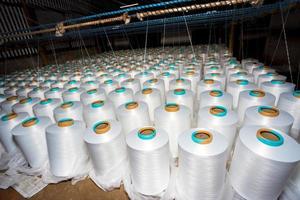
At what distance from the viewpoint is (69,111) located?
1094 mm

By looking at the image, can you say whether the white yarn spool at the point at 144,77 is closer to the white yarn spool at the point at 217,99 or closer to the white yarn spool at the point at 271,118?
the white yarn spool at the point at 217,99

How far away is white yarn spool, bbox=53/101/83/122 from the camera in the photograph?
1079 millimetres

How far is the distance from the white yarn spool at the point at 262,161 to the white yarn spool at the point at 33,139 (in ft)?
3.70

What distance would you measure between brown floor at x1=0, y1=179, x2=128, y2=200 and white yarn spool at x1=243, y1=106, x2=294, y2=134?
2.67 ft

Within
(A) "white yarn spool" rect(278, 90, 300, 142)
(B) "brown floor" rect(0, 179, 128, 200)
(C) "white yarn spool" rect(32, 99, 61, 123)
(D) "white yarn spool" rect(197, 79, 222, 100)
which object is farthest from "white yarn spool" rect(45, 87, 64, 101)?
(A) "white yarn spool" rect(278, 90, 300, 142)

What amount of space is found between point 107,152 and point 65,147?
0.94 feet

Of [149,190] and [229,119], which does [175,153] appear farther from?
[229,119]

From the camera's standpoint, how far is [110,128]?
788mm

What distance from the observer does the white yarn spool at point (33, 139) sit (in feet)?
3.01

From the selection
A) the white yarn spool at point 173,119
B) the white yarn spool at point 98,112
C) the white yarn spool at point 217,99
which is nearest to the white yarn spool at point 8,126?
the white yarn spool at point 98,112

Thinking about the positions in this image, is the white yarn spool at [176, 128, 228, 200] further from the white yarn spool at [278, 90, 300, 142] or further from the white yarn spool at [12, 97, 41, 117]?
the white yarn spool at [12, 97, 41, 117]

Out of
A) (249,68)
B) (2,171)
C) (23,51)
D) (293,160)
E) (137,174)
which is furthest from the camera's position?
(23,51)

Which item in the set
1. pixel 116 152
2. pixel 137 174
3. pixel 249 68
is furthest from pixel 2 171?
pixel 249 68

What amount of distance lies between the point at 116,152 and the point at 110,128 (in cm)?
14
